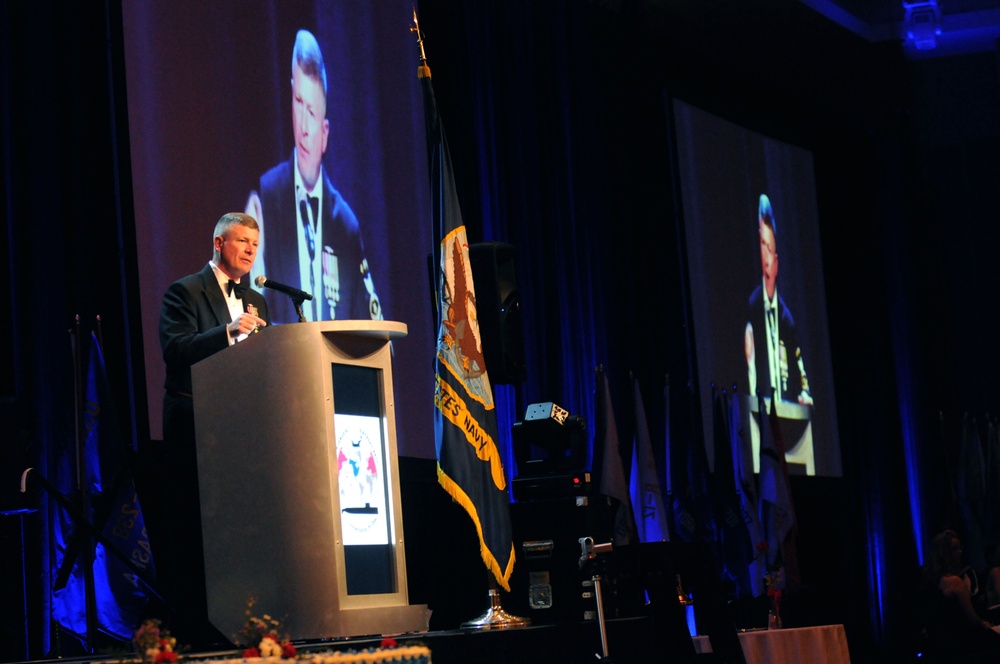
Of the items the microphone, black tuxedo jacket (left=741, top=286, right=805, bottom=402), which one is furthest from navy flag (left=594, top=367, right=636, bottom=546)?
the microphone

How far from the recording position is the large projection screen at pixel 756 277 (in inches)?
405

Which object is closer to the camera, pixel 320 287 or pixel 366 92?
pixel 320 287

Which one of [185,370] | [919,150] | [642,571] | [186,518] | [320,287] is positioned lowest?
[642,571]

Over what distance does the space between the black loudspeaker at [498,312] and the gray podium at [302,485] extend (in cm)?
158

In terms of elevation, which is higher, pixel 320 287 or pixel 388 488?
pixel 320 287

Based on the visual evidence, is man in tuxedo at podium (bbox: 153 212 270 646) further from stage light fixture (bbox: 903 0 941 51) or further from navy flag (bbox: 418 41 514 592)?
stage light fixture (bbox: 903 0 941 51)

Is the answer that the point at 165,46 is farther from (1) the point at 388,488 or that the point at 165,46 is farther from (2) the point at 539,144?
(2) the point at 539,144

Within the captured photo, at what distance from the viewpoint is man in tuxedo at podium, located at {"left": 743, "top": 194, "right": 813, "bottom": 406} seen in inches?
427

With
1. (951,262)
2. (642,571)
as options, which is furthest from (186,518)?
(951,262)

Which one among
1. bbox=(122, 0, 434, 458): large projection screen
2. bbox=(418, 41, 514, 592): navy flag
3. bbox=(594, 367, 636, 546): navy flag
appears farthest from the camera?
bbox=(594, 367, 636, 546): navy flag

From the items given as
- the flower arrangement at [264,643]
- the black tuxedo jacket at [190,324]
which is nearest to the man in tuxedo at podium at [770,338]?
the black tuxedo jacket at [190,324]

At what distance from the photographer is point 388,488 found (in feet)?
12.4

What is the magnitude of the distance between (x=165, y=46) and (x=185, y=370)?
2240 millimetres

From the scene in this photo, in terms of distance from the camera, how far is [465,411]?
5195mm
